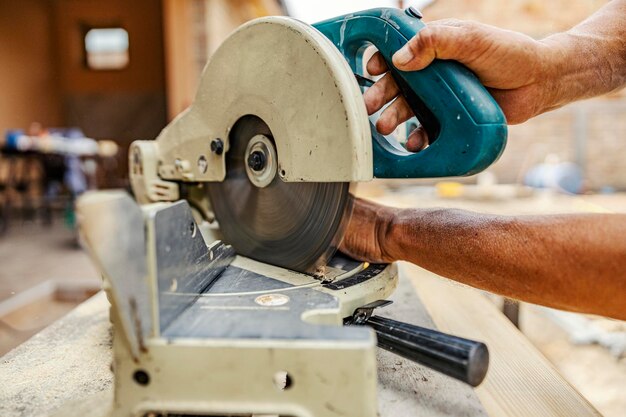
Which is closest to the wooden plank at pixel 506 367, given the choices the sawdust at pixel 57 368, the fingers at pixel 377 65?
the fingers at pixel 377 65

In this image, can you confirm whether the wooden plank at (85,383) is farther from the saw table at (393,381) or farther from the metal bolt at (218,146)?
the metal bolt at (218,146)

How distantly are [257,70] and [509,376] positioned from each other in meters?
0.77

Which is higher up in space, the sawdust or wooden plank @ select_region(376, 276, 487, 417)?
wooden plank @ select_region(376, 276, 487, 417)

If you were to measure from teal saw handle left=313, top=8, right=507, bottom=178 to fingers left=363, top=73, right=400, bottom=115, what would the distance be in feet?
0.07

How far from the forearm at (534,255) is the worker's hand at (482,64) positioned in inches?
8.8

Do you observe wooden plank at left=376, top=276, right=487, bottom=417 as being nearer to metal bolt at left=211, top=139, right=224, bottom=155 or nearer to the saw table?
the saw table

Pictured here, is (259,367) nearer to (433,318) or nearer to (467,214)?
(467,214)

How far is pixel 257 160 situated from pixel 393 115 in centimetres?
29

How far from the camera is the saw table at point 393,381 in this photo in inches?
27.6

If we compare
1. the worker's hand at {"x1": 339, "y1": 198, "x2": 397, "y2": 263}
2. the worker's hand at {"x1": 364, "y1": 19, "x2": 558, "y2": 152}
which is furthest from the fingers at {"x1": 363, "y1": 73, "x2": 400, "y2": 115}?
the worker's hand at {"x1": 339, "y1": 198, "x2": 397, "y2": 263}

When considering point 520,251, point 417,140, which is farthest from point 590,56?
point 520,251

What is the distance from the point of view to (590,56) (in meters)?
1.05

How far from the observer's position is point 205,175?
3.54 feet

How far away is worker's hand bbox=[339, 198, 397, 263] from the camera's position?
95cm
